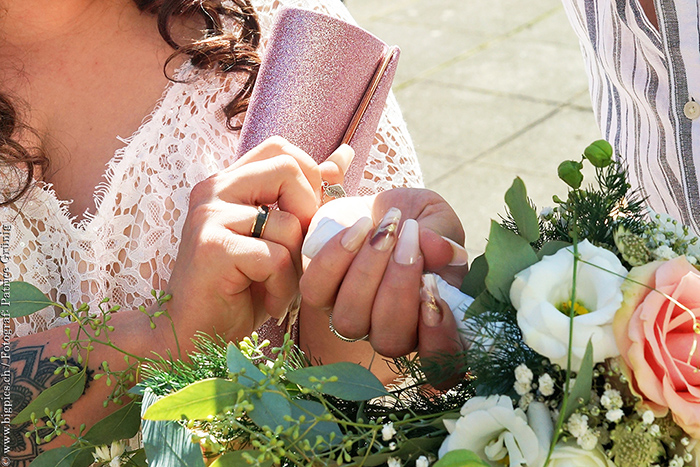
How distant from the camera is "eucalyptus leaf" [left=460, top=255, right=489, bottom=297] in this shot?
2.48 feet

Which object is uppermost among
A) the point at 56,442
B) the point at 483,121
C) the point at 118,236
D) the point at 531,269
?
the point at 531,269

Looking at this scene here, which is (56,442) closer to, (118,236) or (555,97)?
(118,236)

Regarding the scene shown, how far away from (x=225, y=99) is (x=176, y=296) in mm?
479

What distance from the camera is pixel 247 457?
0.62 m

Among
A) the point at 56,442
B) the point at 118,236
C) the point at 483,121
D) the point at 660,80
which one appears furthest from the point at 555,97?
the point at 56,442

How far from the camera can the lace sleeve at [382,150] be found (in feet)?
4.47

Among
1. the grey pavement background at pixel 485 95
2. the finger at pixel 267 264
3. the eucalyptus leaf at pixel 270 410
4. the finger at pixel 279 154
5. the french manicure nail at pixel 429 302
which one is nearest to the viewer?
the eucalyptus leaf at pixel 270 410

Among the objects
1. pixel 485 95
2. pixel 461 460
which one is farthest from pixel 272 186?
pixel 485 95

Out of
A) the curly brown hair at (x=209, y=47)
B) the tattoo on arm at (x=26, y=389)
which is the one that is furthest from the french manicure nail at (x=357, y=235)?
the curly brown hair at (x=209, y=47)

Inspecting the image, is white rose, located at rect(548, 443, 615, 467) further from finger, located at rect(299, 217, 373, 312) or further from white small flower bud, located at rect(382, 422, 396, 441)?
finger, located at rect(299, 217, 373, 312)

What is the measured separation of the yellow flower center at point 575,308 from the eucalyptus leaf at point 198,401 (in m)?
0.31

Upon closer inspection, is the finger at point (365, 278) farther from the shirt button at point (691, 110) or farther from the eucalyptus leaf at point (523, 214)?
the shirt button at point (691, 110)

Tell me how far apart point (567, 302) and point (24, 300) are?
64 centimetres

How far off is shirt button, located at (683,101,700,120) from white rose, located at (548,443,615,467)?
2.44 feet
